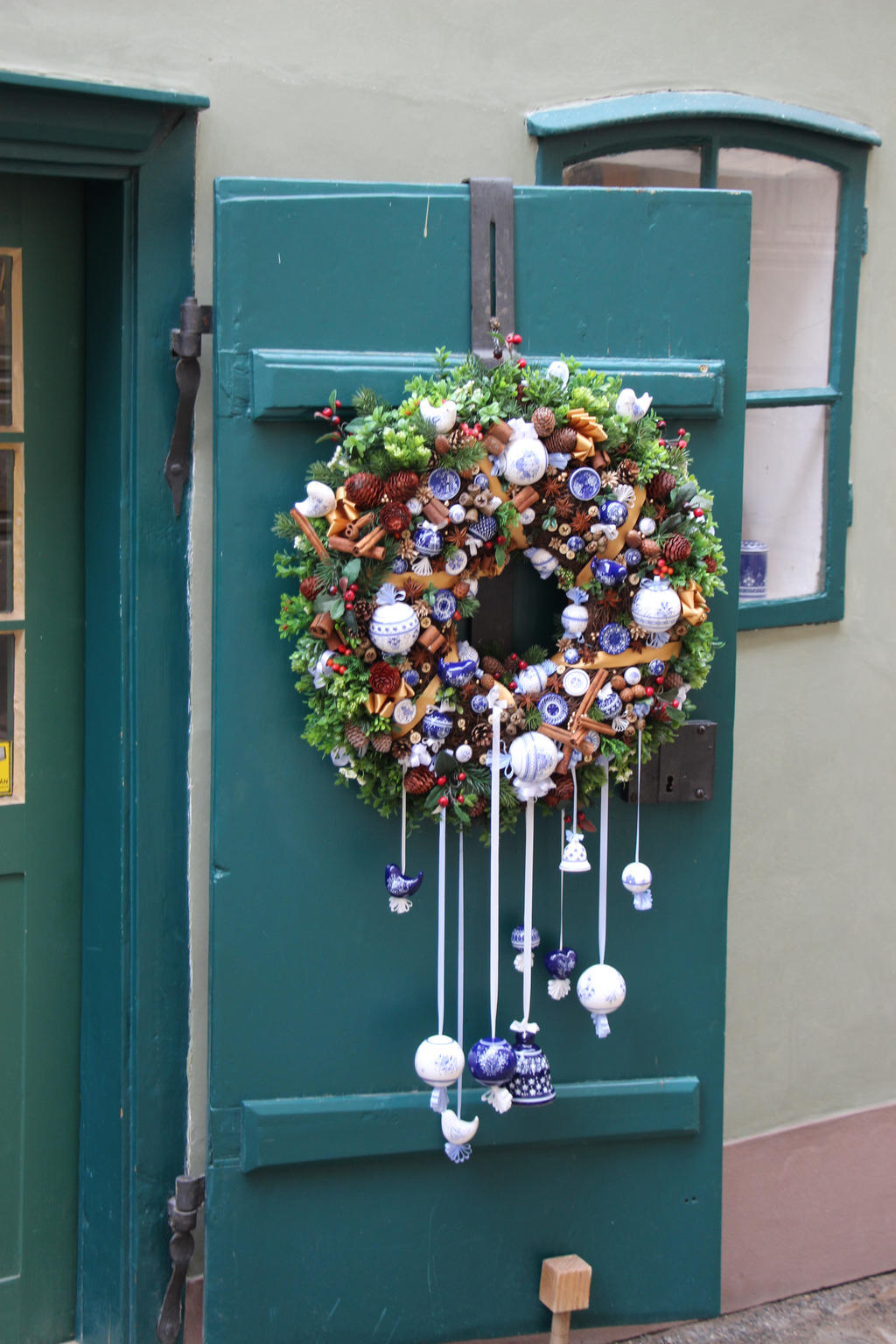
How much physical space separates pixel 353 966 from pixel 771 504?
59.4 inches

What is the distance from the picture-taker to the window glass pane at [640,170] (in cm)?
297

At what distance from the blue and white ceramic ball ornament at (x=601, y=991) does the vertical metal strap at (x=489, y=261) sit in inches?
47.7

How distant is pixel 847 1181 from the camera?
3447mm

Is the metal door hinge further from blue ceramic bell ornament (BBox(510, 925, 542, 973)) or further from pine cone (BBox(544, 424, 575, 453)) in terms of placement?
pine cone (BBox(544, 424, 575, 453))

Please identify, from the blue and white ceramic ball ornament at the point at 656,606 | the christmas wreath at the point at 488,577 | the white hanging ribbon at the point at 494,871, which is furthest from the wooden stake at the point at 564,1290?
the blue and white ceramic ball ornament at the point at 656,606

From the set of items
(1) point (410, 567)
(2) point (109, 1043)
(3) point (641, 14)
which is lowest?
(2) point (109, 1043)

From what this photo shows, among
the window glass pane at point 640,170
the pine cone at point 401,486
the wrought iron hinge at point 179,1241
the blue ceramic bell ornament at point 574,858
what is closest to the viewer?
the pine cone at point 401,486

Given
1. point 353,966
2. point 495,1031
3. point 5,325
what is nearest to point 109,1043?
point 353,966

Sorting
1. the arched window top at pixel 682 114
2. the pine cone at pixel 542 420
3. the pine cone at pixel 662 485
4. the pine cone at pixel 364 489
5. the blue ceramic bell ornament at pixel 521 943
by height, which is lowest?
the blue ceramic bell ornament at pixel 521 943

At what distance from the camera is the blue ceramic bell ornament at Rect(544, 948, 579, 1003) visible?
2752mm

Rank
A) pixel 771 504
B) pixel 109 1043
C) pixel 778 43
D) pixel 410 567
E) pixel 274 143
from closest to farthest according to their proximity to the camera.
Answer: pixel 410 567 → pixel 274 143 → pixel 109 1043 → pixel 778 43 → pixel 771 504

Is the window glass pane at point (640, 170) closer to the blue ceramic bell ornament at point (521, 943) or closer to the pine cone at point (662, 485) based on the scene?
the pine cone at point (662, 485)

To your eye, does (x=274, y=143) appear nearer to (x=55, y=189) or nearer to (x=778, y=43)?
(x=55, y=189)

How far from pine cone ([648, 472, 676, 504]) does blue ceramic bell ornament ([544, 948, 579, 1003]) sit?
0.93 metres
